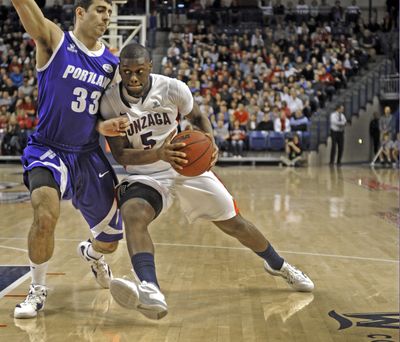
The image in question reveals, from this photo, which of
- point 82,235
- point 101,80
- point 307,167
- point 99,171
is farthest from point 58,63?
point 307,167

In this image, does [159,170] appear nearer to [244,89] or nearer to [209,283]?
[209,283]

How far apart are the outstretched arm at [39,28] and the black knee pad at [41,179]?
2.11 feet

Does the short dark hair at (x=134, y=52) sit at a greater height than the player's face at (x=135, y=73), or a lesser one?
greater

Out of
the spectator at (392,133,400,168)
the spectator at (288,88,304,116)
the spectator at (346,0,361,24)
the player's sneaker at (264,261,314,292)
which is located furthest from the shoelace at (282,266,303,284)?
the spectator at (346,0,361,24)

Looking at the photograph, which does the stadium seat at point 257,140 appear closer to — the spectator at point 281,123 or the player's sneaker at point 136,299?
the spectator at point 281,123

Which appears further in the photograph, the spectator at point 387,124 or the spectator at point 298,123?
the spectator at point 387,124

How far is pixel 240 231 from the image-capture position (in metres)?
5.04

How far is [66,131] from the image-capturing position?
4.66 m

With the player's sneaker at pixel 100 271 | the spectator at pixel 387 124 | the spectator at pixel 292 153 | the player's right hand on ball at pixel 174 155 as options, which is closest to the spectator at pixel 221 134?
the spectator at pixel 292 153

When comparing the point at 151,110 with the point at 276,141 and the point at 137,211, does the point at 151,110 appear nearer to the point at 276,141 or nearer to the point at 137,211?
the point at 137,211

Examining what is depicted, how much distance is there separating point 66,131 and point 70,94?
23cm

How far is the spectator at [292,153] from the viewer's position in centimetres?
1914

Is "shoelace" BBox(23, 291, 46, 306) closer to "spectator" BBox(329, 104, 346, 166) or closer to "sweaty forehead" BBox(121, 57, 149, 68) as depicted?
"sweaty forehead" BBox(121, 57, 149, 68)

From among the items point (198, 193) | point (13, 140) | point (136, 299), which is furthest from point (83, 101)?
point (13, 140)
